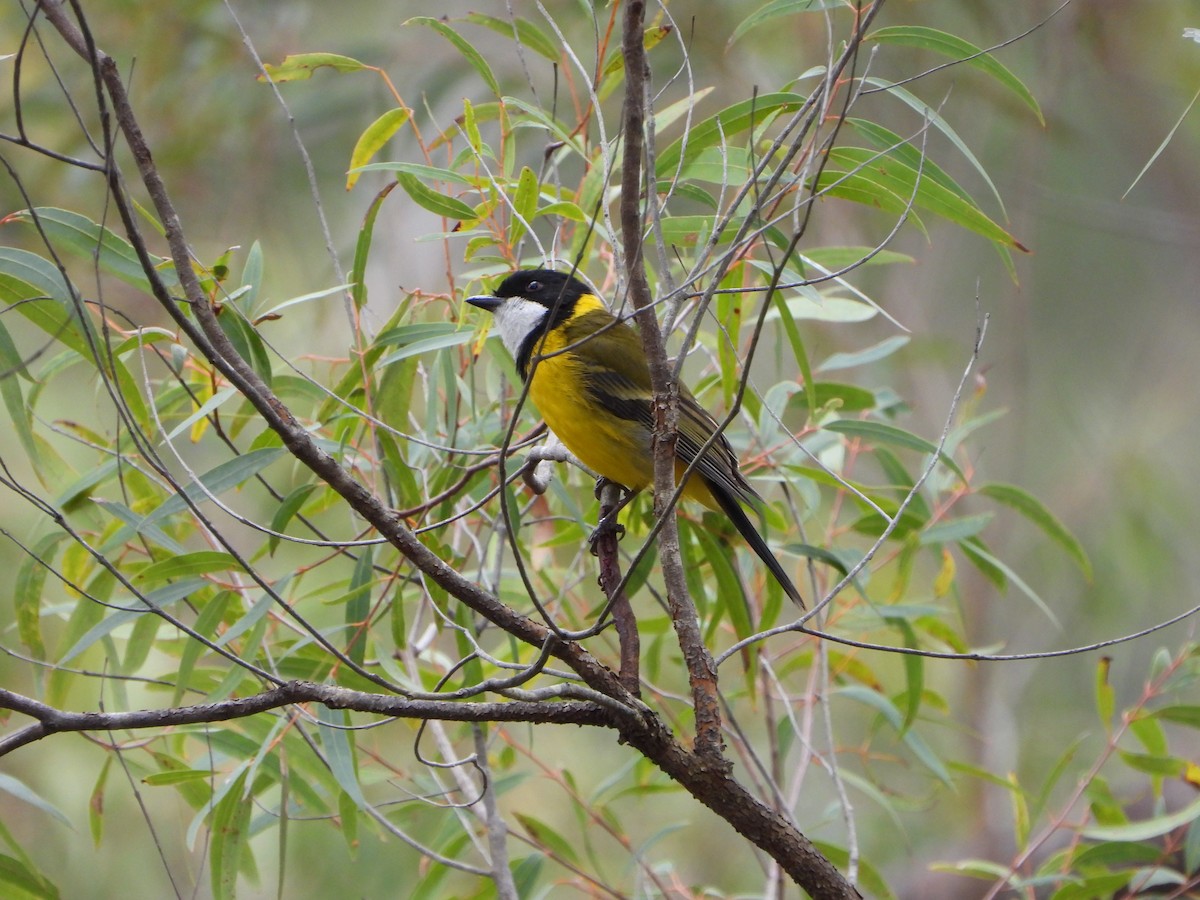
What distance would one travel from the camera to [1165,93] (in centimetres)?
712

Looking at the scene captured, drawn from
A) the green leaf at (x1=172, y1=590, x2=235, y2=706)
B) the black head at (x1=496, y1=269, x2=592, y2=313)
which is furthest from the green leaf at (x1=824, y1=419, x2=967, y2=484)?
the green leaf at (x1=172, y1=590, x2=235, y2=706)

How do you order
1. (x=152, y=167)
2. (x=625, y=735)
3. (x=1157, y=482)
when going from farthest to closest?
(x=1157, y=482) < (x=625, y=735) < (x=152, y=167)

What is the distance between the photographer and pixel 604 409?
3.17 m

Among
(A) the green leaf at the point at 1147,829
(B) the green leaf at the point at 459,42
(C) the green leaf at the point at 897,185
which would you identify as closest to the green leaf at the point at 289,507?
(B) the green leaf at the point at 459,42

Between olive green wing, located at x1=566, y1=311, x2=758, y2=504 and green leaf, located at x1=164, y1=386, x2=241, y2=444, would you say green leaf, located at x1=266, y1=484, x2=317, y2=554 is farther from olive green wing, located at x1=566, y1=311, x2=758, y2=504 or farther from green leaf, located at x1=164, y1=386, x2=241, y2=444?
olive green wing, located at x1=566, y1=311, x2=758, y2=504

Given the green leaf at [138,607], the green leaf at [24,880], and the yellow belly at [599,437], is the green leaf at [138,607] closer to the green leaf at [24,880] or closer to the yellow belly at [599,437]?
the green leaf at [24,880]

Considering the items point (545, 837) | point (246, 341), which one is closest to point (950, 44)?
point (246, 341)

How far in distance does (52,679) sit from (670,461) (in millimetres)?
1697

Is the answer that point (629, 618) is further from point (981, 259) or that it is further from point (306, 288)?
point (981, 259)

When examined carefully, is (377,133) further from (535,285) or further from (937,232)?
(937,232)

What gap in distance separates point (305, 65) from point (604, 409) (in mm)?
1107

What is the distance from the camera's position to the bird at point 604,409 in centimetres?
295

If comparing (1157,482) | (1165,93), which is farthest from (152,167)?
(1165,93)

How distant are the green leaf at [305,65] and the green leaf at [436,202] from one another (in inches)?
13.7
